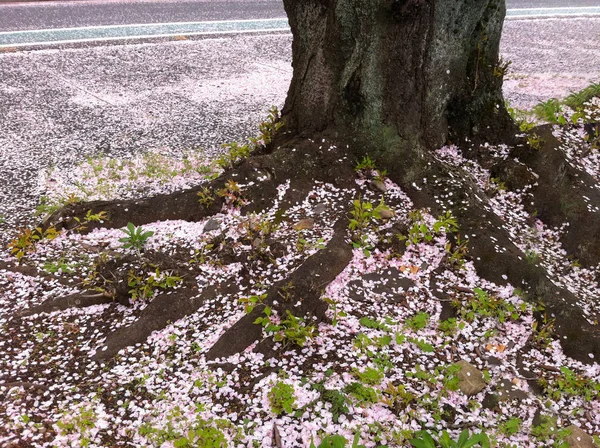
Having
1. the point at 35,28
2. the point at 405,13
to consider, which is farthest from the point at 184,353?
the point at 35,28

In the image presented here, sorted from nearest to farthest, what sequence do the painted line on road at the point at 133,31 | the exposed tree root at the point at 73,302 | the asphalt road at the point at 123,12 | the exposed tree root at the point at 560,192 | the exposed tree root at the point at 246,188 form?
1. the exposed tree root at the point at 73,302
2. the exposed tree root at the point at 560,192
3. the exposed tree root at the point at 246,188
4. the painted line on road at the point at 133,31
5. the asphalt road at the point at 123,12

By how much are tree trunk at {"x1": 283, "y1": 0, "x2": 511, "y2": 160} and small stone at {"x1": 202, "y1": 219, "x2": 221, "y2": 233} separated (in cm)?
111

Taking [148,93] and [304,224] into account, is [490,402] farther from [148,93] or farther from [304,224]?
[148,93]

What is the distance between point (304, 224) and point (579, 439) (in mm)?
2152

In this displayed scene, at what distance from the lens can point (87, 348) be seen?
3.06 m

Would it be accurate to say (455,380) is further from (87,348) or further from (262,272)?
(87,348)

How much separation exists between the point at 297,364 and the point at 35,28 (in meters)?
10.0

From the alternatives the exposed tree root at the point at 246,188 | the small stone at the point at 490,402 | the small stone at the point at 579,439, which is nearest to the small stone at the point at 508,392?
the small stone at the point at 490,402

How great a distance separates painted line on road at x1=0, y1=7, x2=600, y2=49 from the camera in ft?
30.2

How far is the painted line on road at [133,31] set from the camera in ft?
30.2

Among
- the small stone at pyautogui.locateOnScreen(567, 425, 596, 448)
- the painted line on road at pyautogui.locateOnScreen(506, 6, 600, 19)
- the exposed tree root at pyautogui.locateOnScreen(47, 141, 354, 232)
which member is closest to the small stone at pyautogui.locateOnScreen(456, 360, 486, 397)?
the small stone at pyautogui.locateOnScreen(567, 425, 596, 448)

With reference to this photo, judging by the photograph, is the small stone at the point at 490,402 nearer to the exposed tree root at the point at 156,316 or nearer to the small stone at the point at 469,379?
the small stone at the point at 469,379

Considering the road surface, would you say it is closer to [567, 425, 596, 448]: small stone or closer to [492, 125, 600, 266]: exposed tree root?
[492, 125, 600, 266]: exposed tree root

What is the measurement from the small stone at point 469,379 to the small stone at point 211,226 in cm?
198
